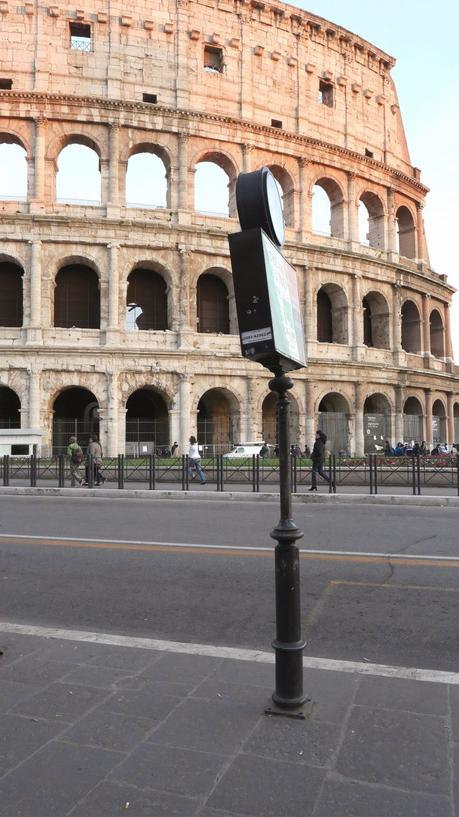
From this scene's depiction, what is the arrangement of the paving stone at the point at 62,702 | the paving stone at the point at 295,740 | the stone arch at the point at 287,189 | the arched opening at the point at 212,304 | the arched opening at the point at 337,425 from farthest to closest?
the arched opening at the point at 212,304, the stone arch at the point at 287,189, the arched opening at the point at 337,425, the paving stone at the point at 62,702, the paving stone at the point at 295,740

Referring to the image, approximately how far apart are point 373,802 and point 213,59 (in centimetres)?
3622

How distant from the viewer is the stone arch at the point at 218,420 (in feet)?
98.3

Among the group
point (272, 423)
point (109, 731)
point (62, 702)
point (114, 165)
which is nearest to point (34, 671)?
point (62, 702)

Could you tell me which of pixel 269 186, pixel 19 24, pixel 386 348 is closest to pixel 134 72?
pixel 19 24

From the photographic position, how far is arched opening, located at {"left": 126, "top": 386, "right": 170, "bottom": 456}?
29.0 metres

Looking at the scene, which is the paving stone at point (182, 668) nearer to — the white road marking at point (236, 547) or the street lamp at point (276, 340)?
the street lamp at point (276, 340)

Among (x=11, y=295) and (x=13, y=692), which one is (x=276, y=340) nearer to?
(x=13, y=692)

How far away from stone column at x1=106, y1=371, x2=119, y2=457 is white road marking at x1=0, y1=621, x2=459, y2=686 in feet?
75.5

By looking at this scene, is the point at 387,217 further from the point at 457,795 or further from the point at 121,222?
the point at 457,795

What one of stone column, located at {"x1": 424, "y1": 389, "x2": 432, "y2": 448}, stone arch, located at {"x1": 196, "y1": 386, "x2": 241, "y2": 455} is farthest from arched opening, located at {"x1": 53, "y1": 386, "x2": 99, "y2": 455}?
stone column, located at {"x1": 424, "y1": 389, "x2": 432, "y2": 448}

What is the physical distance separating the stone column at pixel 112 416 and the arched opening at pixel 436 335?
77.4 feet

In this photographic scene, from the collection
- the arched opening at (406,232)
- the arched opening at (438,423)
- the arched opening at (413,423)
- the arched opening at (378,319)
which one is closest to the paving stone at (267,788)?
the arched opening at (413,423)

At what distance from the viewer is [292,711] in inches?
118

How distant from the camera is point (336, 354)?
3241 cm
